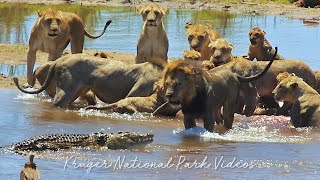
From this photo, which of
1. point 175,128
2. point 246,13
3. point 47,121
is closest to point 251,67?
point 175,128

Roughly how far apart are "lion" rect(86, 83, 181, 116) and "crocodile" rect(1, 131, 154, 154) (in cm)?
257

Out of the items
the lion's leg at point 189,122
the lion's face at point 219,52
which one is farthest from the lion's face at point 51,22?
the lion's leg at point 189,122

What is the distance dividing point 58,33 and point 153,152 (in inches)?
257

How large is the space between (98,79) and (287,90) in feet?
9.36

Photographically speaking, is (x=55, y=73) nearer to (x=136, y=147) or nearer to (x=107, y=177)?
(x=136, y=147)

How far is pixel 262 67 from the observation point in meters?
16.3

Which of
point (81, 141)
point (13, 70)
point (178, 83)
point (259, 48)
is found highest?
point (178, 83)

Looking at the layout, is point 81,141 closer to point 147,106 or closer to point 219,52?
point 147,106

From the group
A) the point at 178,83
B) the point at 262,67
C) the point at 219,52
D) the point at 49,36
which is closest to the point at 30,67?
the point at 49,36

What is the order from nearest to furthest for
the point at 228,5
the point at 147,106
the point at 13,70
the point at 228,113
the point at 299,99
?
1. the point at 228,113
2. the point at 299,99
3. the point at 147,106
4. the point at 13,70
5. the point at 228,5

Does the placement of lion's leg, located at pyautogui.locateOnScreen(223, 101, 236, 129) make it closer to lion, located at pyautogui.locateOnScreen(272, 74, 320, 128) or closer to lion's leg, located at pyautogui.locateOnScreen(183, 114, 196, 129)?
lion's leg, located at pyautogui.locateOnScreen(183, 114, 196, 129)

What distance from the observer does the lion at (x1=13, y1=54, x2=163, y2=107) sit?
1616 cm

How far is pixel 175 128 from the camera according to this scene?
14.6m

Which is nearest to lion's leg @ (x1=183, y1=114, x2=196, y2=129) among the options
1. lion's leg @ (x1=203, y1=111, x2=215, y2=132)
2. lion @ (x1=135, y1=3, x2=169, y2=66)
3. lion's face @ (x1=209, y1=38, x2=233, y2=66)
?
lion's leg @ (x1=203, y1=111, x2=215, y2=132)
